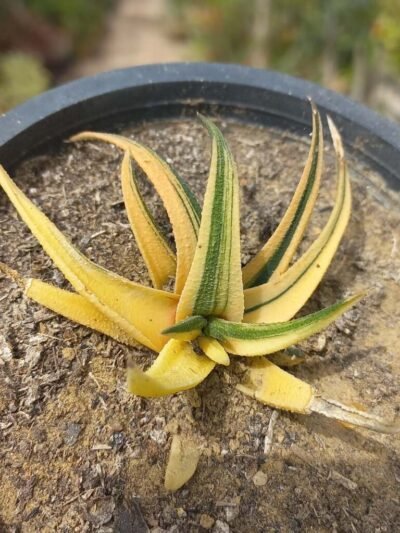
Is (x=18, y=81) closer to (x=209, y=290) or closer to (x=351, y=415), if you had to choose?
(x=209, y=290)

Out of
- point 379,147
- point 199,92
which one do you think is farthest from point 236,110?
point 379,147

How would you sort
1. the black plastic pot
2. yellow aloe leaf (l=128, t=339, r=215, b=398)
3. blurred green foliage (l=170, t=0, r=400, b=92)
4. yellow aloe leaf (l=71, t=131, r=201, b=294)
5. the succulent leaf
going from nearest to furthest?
yellow aloe leaf (l=128, t=339, r=215, b=398)
the succulent leaf
yellow aloe leaf (l=71, t=131, r=201, b=294)
the black plastic pot
blurred green foliage (l=170, t=0, r=400, b=92)

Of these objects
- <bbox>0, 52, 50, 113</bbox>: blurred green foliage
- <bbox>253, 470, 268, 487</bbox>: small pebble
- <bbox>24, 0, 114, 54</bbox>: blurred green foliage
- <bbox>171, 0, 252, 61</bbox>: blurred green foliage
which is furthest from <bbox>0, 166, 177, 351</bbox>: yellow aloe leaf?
<bbox>24, 0, 114, 54</bbox>: blurred green foliage

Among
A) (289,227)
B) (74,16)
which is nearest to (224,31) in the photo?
(74,16)

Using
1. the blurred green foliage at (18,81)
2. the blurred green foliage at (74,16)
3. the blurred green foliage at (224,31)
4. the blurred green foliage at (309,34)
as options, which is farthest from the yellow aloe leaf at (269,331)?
the blurred green foliage at (74,16)

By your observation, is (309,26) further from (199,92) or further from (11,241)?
(11,241)

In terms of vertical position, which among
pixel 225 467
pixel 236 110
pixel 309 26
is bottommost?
Result: pixel 225 467

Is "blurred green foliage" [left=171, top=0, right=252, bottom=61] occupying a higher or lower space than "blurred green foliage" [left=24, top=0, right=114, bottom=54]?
lower

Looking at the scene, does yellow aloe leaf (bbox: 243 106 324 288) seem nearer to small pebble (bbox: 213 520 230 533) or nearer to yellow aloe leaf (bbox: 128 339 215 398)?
yellow aloe leaf (bbox: 128 339 215 398)
